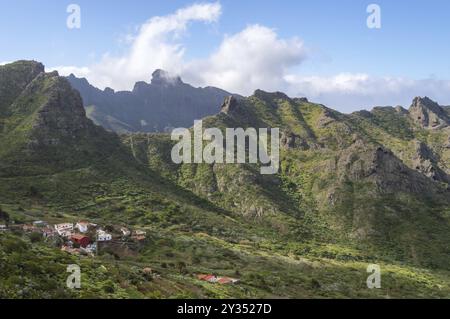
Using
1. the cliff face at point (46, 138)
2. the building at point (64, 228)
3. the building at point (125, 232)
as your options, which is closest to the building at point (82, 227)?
the building at point (64, 228)

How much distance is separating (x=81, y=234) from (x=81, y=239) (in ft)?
19.4

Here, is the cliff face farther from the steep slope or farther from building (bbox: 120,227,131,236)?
building (bbox: 120,227,131,236)

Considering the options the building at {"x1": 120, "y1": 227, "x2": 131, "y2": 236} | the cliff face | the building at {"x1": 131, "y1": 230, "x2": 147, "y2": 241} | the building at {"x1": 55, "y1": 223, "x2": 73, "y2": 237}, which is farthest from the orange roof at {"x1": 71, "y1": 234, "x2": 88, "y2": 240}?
the cliff face

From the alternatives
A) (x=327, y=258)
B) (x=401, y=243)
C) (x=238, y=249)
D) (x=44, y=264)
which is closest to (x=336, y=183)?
(x=401, y=243)

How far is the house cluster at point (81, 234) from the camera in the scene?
84375mm

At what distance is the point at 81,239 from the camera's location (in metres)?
87.9

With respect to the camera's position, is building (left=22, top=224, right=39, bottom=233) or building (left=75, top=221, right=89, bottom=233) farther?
building (left=75, top=221, right=89, bottom=233)

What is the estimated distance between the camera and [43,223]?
97.1 meters

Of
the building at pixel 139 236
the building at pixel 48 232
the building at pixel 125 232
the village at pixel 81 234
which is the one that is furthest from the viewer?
the building at pixel 125 232

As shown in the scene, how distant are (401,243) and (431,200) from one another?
41096 mm

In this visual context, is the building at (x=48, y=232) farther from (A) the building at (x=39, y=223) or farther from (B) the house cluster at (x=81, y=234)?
(A) the building at (x=39, y=223)

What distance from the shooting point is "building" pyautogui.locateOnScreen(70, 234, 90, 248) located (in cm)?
8700

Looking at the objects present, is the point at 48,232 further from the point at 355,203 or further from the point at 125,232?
the point at 355,203
